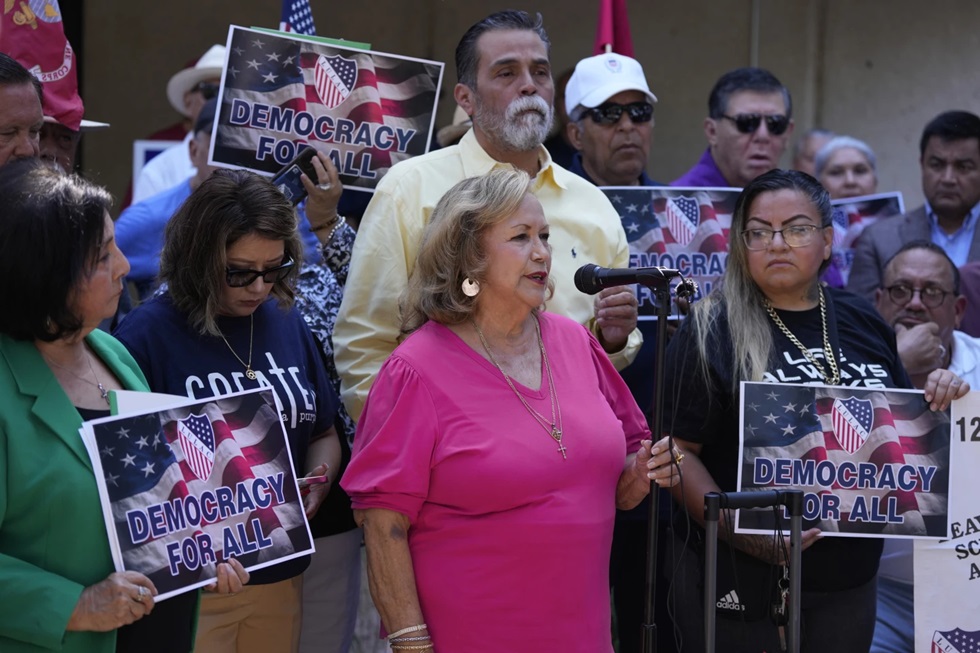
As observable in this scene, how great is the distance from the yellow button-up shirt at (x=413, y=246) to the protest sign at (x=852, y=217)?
6.73 ft

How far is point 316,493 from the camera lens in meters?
3.94

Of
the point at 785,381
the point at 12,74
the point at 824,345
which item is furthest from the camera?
the point at 824,345

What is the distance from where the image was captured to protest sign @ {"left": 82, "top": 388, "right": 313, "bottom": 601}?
2.97m

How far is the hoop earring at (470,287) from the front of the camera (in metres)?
3.66

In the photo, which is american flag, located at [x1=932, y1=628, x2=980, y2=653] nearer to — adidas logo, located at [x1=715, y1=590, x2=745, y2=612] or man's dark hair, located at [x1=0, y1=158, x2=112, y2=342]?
adidas logo, located at [x1=715, y1=590, x2=745, y2=612]

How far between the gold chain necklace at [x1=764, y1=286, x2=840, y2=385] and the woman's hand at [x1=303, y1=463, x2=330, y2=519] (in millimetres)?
1600

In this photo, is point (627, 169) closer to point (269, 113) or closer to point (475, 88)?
point (475, 88)

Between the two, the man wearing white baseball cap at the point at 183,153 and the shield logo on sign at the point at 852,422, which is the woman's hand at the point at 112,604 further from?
the man wearing white baseball cap at the point at 183,153

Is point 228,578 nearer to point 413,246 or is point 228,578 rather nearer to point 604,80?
point 413,246

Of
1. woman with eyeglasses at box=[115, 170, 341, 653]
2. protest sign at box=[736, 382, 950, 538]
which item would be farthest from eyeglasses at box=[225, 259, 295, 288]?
protest sign at box=[736, 382, 950, 538]

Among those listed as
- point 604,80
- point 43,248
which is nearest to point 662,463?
point 43,248

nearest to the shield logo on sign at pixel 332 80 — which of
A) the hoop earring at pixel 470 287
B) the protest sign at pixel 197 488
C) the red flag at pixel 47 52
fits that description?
the red flag at pixel 47 52

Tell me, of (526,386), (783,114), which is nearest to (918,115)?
(783,114)

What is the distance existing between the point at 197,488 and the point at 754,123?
3567 mm
